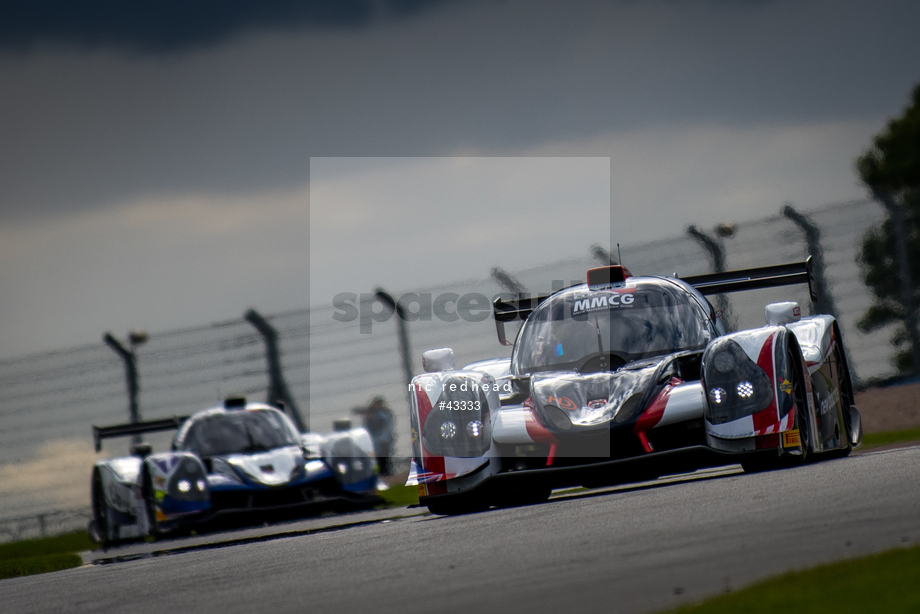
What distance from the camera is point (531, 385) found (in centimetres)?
621

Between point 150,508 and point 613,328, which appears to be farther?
point 150,508

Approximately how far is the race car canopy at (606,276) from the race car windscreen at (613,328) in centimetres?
10

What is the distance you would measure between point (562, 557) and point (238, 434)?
6940 mm

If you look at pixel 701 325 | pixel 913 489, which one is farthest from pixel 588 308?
pixel 913 489

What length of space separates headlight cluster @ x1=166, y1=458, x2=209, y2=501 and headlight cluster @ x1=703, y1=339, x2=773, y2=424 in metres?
4.61

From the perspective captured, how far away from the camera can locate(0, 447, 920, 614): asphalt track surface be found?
3.00m

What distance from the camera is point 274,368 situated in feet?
40.1

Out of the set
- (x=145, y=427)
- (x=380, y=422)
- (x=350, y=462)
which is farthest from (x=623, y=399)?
(x=145, y=427)

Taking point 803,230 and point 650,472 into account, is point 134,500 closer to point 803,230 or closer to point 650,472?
point 650,472

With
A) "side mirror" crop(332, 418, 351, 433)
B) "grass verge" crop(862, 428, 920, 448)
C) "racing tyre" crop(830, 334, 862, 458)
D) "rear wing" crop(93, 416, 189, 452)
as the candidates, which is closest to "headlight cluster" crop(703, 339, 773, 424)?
"racing tyre" crop(830, 334, 862, 458)

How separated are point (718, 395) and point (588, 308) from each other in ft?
4.09

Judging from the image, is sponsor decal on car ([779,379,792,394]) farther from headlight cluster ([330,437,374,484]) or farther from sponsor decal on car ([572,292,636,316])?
headlight cluster ([330,437,374,484])

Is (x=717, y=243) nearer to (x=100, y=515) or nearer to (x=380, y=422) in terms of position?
(x=380, y=422)

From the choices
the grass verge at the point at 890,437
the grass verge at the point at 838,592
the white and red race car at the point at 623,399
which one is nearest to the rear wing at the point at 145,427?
the white and red race car at the point at 623,399
